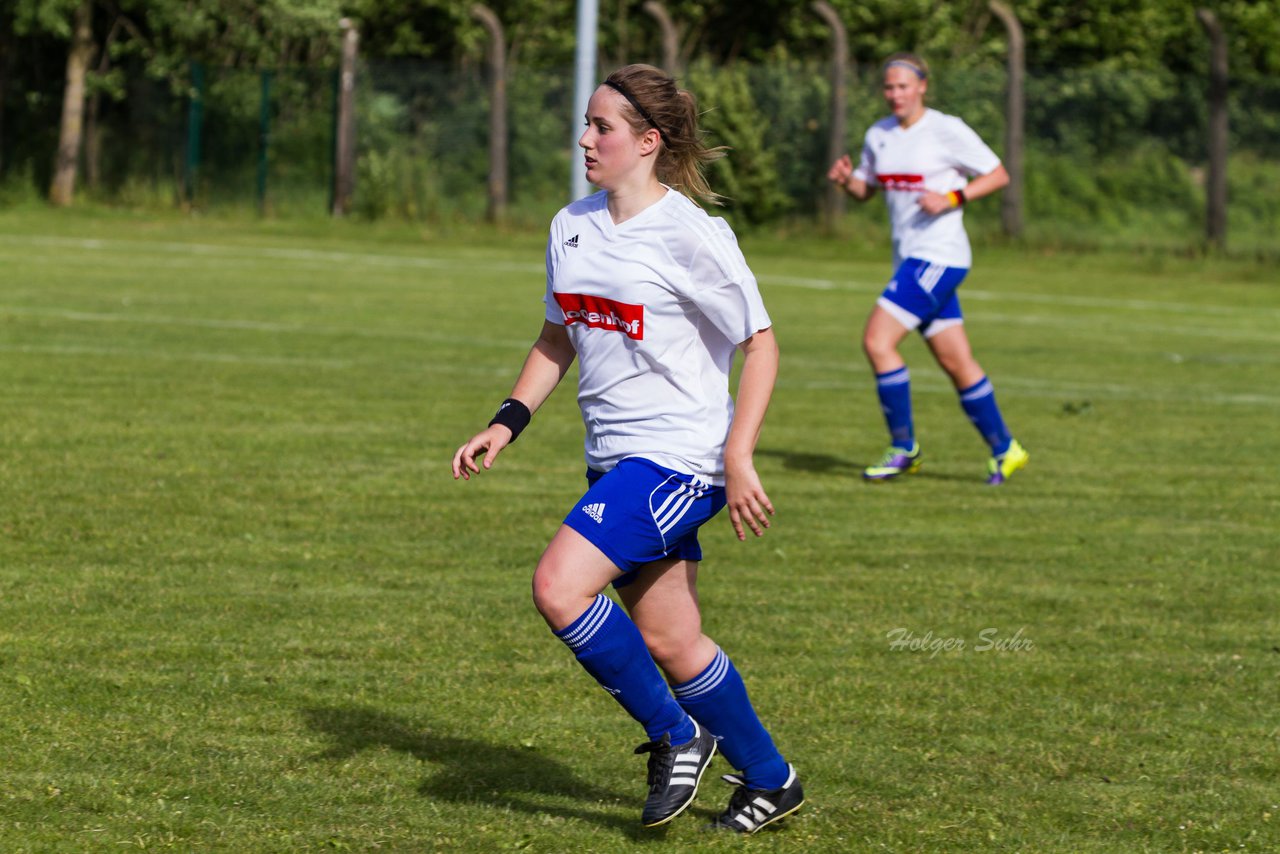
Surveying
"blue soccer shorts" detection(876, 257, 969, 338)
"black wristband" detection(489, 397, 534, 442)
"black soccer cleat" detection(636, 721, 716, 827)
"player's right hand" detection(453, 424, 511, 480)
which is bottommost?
"black soccer cleat" detection(636, 721, 716, 827)

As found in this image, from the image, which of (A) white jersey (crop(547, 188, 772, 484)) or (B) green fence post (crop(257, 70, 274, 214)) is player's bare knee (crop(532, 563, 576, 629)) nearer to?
(A) white jersey (crop(547, 188, 772, 484))

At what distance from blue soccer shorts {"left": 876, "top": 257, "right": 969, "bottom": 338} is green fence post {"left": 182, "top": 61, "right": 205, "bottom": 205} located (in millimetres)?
24785

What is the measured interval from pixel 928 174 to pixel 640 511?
6761 mm

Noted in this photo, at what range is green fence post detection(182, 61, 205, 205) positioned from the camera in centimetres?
3353

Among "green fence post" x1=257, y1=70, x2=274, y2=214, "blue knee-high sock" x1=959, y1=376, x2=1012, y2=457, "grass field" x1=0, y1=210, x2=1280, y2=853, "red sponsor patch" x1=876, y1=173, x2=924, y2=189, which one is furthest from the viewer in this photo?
"green fence post" x1=257, y1=70, x2=274, y2=214

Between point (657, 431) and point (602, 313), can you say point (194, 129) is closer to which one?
point (602, 313)

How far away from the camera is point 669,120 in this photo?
15.1 ft

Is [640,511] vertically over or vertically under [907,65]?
under

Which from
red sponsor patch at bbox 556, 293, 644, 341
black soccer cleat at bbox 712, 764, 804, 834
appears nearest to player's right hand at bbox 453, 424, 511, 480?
red sponsor patch at bbox 556, 293, 644, 341

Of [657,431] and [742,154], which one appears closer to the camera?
[657,431]

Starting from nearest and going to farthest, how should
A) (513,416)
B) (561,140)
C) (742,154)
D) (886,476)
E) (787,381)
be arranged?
(513,416) < (886,476) < (787,381) < (742,154) < (561,140)

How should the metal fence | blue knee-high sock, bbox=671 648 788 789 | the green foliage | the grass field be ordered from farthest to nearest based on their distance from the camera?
the green foliage → the metal fence → the grass field → blue knee-high sock, bbox=671 648 788 789

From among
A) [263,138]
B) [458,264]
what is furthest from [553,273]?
[263,138]

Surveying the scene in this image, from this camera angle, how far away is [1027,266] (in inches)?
1103
